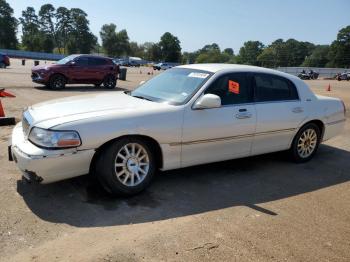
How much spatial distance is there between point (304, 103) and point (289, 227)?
2.73m

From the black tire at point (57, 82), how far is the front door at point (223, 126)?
488 inches

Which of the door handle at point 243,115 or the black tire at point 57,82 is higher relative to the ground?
the door handle at point 243,115

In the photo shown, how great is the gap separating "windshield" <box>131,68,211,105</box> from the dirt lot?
1106 mm

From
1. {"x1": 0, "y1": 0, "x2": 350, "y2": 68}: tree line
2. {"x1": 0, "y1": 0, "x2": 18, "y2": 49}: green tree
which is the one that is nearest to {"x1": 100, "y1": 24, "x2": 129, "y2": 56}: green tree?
{"x1": 0, "y1": 0, "x2": 350, "y2": 68}: tree line

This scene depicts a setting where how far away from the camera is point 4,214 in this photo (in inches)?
153

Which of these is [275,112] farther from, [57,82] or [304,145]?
[57,82]

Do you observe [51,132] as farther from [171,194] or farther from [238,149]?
[238,149]

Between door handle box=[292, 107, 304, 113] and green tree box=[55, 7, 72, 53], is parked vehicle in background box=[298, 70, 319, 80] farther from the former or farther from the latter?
green tree box=[55, 7, 72, 53]

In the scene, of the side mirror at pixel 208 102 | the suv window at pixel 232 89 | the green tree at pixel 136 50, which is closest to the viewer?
the side mirror at pixel 208 102

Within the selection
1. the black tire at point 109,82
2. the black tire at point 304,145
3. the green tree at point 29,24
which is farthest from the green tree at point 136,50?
the black tire at point 304,145

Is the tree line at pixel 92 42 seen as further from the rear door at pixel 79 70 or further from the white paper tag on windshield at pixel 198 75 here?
the white paper tag on windshield at pixel 198 75

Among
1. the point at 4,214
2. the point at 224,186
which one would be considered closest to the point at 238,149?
the point at 224,186

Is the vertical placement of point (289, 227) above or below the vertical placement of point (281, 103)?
below

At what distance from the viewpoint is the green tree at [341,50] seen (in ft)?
320
